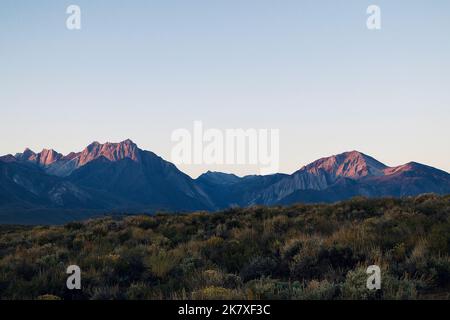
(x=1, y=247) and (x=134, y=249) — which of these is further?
(x=1, y=247)

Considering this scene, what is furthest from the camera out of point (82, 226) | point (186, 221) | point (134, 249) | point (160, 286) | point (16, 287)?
point (82, 226)

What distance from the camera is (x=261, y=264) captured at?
34.8ft

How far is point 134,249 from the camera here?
13422 millimetres

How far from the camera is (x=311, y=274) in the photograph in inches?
385

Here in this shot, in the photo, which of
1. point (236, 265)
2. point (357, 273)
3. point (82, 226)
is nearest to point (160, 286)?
point (236, 265)

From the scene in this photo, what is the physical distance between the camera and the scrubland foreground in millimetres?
7963

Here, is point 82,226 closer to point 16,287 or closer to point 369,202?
point 16,287

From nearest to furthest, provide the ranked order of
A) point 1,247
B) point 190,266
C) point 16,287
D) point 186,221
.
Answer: point 16,287 < point 190,266 < point 1,247 < point 186,221

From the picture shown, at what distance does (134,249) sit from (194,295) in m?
5.92

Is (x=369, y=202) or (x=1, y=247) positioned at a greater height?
(x=369, y=202)

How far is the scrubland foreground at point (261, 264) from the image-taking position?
7.96 metres
